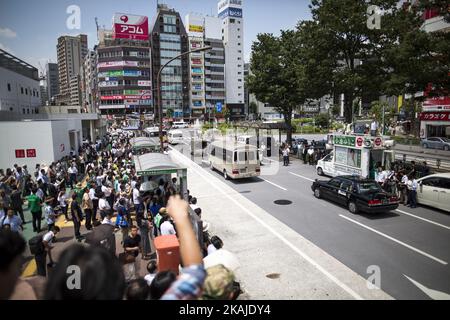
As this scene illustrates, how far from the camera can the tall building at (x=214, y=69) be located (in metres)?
114

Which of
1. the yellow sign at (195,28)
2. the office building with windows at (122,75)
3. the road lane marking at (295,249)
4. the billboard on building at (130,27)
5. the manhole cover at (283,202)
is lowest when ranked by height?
the road lane marking at (295,249)

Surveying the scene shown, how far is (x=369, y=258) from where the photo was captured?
982 centimetres

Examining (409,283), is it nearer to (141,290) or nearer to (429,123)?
(141,290)

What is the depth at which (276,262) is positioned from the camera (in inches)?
384

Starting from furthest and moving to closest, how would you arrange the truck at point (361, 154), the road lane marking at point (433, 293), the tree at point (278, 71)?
1. the tree at point (278, 71)
2. the truck at point (361, 154)
3. the road lane marking at point (433, 293)

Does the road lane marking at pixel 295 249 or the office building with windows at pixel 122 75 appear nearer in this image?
the road lane marking at pixel 295 249

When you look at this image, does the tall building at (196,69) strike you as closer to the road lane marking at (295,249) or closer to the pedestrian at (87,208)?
the road lane marking at (295,249)

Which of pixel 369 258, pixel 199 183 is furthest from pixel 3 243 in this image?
pixel 199 183

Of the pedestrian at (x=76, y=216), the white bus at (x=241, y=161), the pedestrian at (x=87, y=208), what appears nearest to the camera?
the pedestrian at (x=76, y=216)

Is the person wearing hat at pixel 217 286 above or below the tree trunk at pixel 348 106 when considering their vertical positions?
below

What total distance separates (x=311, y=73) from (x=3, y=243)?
2922 centimetres

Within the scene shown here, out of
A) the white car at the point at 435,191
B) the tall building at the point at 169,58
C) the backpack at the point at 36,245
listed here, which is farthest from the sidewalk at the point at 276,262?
the tall building at the point at 169,58

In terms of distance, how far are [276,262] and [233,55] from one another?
123 m

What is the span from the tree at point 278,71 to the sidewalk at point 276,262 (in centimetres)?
2025
